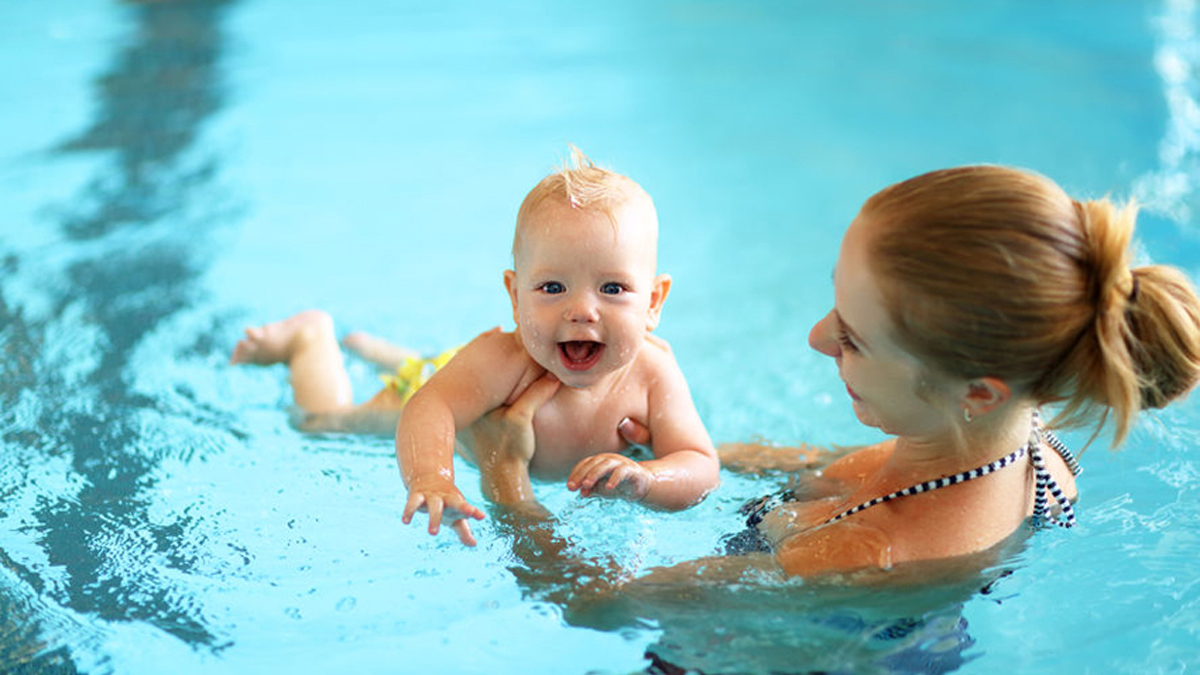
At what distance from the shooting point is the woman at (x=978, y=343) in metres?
1.70

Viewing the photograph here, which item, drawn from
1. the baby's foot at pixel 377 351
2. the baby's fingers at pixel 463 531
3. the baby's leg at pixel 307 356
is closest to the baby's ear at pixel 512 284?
the baby's fingers at pixel 463 531

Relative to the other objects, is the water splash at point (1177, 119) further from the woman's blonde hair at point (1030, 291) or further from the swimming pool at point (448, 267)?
the woman's blonde hair at point (1030, 291)

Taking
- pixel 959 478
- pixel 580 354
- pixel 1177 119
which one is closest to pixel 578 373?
pixel 580 354

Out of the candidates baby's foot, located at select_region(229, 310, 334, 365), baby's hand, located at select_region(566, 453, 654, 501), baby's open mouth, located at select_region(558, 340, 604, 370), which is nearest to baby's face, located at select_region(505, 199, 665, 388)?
baby's open mouth, located at select_region(558, 340, 604, 370)

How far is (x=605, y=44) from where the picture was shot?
662cm

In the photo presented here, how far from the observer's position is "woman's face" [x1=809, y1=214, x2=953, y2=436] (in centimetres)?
182

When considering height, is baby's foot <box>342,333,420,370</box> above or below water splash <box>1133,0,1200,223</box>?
below

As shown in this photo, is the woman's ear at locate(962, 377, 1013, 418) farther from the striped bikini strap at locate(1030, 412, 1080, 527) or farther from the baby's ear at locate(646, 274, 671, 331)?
the baby's ear at locate(646, 274, 671, 331)

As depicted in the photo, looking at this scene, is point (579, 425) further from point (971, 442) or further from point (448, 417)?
point (971, 442)

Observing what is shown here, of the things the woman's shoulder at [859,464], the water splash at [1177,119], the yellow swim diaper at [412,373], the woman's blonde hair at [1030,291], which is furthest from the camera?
the water splash at [1177,119]

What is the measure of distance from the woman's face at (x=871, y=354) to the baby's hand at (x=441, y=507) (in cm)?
64

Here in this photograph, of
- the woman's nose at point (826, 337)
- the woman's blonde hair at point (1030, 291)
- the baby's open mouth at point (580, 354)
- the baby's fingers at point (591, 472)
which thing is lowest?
the baby's fingers at point (591, 472)

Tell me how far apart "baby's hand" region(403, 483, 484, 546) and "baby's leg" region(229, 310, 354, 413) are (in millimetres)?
1117

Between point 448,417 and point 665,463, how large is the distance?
421mm
